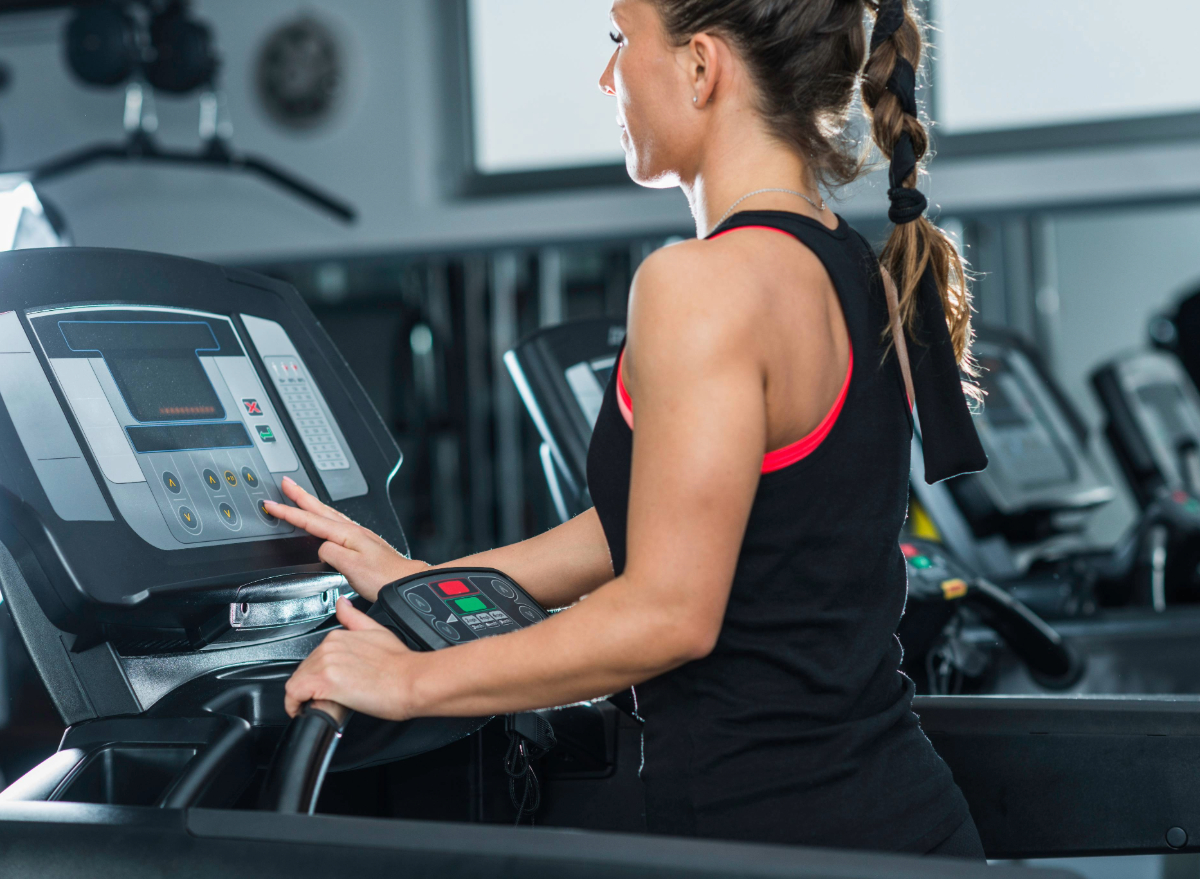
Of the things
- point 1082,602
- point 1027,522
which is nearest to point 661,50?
point 1082,602

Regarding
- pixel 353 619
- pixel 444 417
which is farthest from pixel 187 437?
pixel 444 417

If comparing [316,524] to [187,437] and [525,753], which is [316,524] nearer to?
[187,437]

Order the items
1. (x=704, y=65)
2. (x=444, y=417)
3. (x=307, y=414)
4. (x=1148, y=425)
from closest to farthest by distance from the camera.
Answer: (x=704, y=65) → (x=307, y=414) → (x=1148, y=425) → (x=444, y=417)

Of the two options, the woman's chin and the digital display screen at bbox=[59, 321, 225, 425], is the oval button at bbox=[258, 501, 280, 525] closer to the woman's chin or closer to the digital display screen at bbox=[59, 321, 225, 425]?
the digital display screen at bbox=[59, 321, 225, 425]

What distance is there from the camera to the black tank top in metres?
0.93

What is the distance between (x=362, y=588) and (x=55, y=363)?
0.38 meters

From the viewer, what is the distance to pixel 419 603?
1.04 metres

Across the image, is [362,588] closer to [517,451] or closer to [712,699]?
[712,699]

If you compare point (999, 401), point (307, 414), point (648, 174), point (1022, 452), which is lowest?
point (1022, 452)

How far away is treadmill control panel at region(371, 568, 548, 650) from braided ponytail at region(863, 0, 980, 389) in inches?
18.6

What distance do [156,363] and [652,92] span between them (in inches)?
23.8

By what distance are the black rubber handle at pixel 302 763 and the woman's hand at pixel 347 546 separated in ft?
0.98

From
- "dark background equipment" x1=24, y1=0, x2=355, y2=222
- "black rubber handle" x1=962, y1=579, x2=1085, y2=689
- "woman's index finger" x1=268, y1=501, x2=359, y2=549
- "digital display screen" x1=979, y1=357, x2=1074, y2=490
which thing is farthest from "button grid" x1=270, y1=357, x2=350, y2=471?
"dark background equipment" x1=24, y1=0, x2=355, y2=222

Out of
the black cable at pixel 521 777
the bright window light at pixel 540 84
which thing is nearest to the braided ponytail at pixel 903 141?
the black cable at pixel 521 777
